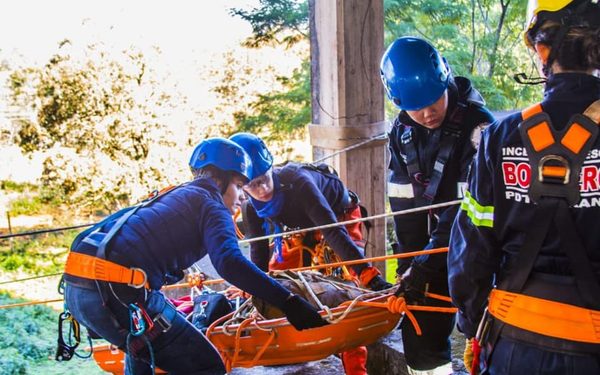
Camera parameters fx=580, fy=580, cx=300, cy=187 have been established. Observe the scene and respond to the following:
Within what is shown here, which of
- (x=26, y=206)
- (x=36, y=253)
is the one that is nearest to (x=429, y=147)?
(x=26, y=206)

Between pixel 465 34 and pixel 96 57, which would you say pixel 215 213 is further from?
pixel 96 57

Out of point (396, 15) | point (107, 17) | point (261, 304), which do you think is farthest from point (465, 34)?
point (261, 304)

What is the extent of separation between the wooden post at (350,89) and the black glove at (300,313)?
49.0 inches

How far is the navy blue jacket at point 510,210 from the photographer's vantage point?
145cm

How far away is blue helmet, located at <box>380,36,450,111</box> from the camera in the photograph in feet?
8.14

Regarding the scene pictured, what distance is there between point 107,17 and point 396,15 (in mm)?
5039

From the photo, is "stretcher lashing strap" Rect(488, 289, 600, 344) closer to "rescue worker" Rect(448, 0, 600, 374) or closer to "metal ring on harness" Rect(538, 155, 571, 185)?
"rescue worker" Rect(448, 0, 600, 374)

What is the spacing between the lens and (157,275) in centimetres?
252

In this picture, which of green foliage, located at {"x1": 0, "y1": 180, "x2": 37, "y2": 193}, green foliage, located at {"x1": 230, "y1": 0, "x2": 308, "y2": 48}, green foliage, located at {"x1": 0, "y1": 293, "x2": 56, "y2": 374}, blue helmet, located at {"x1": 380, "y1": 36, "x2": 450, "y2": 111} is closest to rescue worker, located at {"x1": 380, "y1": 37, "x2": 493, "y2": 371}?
blue helmet, located at {"x1": 380, "y1": 36, "x2": 450, "y2": 111}

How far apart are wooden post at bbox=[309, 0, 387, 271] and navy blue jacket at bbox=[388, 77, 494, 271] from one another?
0.61m

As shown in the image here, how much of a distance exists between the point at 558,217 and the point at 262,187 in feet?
6.85

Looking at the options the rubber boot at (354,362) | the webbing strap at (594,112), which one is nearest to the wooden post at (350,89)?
the rubber boot at (354,362)

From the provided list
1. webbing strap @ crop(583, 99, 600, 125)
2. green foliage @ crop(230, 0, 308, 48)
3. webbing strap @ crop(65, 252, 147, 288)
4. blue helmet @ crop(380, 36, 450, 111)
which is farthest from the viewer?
green foliage @ crop(230, 0, 308, 48)

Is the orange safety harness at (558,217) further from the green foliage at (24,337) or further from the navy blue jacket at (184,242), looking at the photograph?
the green foliage at (24,337)
